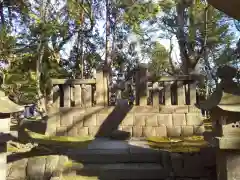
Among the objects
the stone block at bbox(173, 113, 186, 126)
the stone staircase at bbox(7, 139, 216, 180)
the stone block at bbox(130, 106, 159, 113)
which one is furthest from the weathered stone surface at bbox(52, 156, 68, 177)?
the stone block at bbox(173, 113, 186, 126)

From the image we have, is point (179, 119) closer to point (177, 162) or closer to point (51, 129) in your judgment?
point (177, 162)

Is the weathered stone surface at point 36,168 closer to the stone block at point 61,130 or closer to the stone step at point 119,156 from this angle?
the stone step at point 119,156

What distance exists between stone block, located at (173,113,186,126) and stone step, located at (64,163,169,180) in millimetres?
3209

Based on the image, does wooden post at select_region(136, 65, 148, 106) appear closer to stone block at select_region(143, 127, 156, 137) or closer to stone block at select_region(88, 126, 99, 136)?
stone block at select_region(143, 127, 156, 137)

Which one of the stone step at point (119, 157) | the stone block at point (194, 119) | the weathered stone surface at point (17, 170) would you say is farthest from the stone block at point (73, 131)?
the stone block at point (194, 119)

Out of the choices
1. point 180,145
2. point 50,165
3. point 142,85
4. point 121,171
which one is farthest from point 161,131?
point 50,165

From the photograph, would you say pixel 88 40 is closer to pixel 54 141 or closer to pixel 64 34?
pixel 64 34

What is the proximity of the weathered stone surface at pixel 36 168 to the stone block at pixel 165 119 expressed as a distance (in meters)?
4.08

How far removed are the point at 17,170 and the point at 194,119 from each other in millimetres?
5178

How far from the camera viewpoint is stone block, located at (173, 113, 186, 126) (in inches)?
327

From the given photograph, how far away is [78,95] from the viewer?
8422 millimetres

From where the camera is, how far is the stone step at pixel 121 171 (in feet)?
16.5

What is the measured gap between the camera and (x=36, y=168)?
5.05 meters

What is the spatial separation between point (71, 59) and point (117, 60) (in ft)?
12.5
